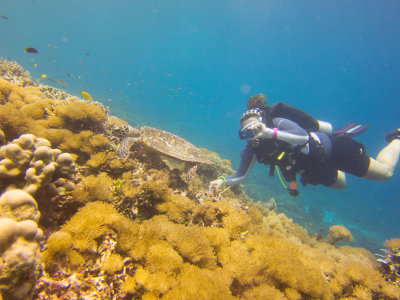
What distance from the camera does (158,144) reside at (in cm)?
442

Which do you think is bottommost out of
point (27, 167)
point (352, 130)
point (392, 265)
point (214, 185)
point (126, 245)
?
point (126, 245)

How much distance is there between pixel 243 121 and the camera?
5.61m

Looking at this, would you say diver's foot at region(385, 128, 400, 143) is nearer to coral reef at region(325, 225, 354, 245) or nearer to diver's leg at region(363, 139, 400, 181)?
diver's leg at region(363, 139, 400, 181)

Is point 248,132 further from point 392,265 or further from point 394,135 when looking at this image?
point 394,135

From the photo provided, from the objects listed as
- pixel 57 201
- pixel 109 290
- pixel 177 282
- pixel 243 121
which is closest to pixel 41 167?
pixel 57 201

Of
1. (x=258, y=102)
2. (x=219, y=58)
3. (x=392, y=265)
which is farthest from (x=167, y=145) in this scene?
(x=219, y=58)

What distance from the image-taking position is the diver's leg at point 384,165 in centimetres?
538

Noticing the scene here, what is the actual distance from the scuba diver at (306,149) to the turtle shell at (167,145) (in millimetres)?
1120

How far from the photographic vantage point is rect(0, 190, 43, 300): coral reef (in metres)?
1.09

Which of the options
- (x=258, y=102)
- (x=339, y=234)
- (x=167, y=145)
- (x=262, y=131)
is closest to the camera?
(x=167, y=145)

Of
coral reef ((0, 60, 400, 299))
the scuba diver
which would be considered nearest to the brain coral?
coral reef ((0, 60, 400, 299))

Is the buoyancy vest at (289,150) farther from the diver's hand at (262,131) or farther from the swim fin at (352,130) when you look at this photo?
the swim fin at (352,130)

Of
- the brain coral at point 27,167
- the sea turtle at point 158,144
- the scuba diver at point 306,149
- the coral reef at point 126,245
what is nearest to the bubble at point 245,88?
the scuba diver at point 306,149

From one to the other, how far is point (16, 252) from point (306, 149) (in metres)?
6.14
